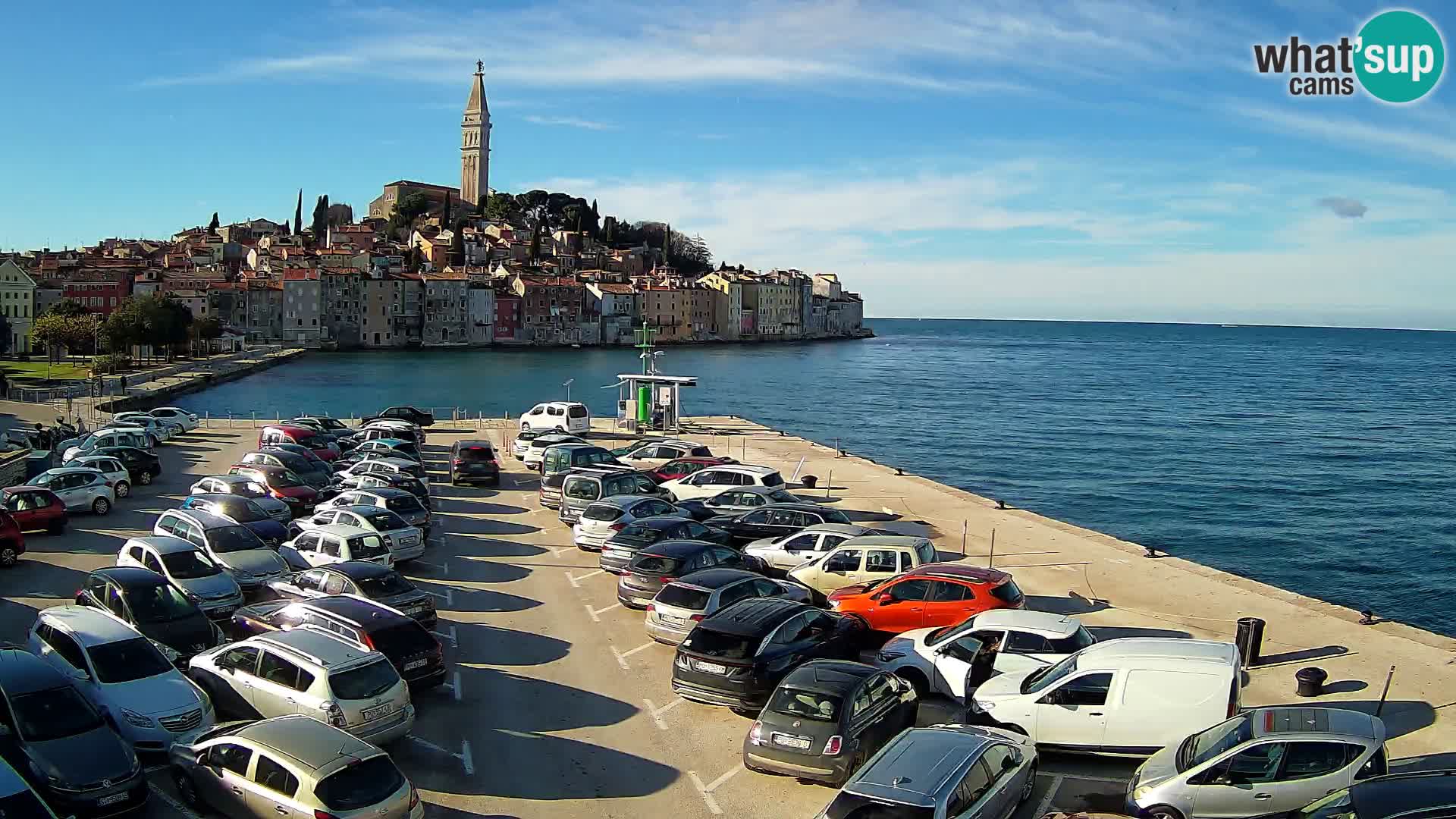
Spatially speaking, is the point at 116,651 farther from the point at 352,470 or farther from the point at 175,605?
the point at 352,470

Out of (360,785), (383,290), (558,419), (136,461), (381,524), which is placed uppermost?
(383,290)

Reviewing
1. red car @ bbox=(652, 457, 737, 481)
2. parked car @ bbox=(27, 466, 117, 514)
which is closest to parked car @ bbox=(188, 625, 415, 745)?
parked car @ bbox=(27, 466, 117, 514)

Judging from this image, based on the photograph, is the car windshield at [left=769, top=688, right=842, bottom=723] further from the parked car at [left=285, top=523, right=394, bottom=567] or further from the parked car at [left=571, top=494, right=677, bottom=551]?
the parked car at [left=571, top=494, right=677, bottom=551]

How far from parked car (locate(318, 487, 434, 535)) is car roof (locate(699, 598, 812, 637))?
955cm

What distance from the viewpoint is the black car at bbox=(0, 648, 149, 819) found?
8984 mm

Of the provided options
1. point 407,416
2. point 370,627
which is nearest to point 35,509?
point 370,627

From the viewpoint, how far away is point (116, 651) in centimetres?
1120

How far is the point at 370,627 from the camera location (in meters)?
12.2

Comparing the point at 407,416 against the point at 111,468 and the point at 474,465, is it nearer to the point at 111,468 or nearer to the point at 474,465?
the point at 474,465

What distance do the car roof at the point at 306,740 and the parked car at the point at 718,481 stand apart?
622 inches

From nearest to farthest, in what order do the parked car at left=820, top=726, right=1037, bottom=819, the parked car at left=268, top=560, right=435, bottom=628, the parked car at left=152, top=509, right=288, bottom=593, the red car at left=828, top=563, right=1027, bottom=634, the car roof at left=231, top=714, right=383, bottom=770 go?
1. the parked car at left=820, top=726, right=1037, bottom=819
2. the car roof at left=231, top=714, right=383, bottom=770
3. the red car at left=828, top=563, right=1027, bottom=634
4. the parked car at left=268, top=560, right=435, bottom=628
5. the parked car at left=152, top=509, right=288, bottom=593

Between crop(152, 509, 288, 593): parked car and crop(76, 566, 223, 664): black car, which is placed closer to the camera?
crop(76, 566, 223, 664): black car

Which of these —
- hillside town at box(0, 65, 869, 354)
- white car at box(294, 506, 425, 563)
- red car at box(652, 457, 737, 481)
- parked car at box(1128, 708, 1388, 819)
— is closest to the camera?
parked car at box(1128, 708, 1388, 819)

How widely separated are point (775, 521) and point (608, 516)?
317cm
